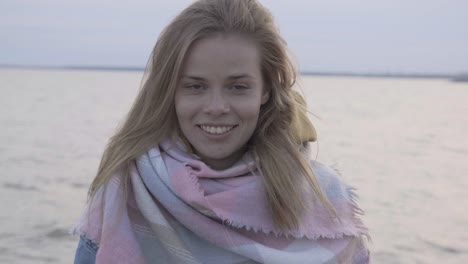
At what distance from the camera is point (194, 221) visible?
2100 mm

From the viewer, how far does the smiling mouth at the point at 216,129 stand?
217cm

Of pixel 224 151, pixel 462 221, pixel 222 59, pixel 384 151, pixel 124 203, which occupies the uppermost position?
pixel 222 59

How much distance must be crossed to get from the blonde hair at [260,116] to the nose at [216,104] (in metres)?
0.14

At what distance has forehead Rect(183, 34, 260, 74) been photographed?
84.0 inches

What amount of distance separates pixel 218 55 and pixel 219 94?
132mm

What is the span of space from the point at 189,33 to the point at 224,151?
0.43 meters

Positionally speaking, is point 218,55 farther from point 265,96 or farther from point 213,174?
point 213,174

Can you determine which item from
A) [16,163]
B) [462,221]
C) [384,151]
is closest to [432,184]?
[462,221]

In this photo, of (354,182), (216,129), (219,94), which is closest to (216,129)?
(216,129)

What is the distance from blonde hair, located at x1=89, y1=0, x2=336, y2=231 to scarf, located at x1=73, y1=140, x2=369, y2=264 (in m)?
0.05

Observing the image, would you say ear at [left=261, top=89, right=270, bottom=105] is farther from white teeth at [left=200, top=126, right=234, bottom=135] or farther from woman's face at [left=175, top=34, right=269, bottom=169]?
white teeth at [left=200, top=126, right=234, bottom=135]

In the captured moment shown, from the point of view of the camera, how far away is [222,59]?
7.00ft

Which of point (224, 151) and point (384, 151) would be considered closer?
point (224, 151)

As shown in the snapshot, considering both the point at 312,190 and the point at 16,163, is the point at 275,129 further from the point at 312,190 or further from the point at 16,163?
the point at 16,163
